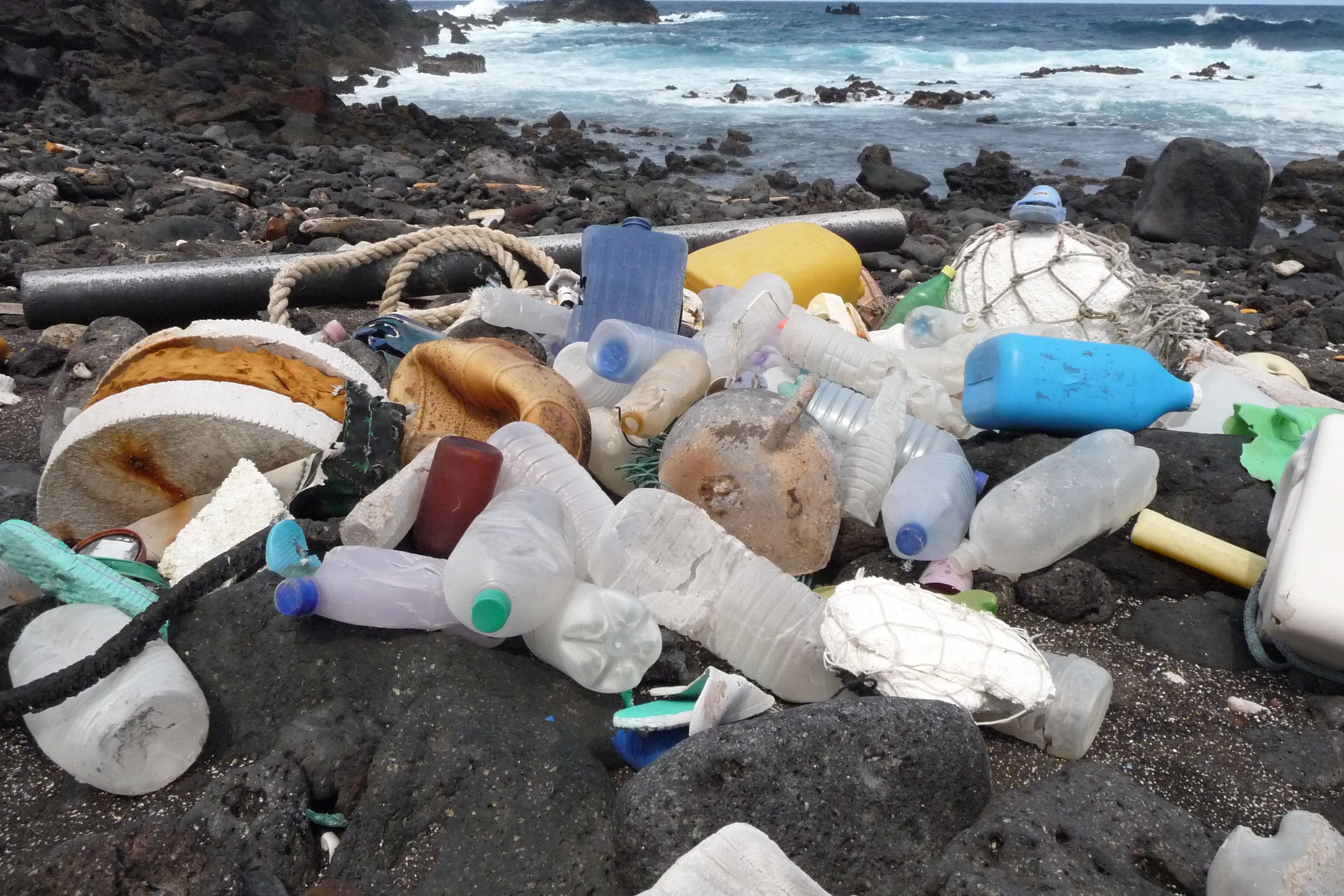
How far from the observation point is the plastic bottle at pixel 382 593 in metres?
1.85

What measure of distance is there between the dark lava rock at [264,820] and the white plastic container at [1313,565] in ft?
6.82

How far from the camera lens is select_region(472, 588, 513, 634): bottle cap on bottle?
5.54ft

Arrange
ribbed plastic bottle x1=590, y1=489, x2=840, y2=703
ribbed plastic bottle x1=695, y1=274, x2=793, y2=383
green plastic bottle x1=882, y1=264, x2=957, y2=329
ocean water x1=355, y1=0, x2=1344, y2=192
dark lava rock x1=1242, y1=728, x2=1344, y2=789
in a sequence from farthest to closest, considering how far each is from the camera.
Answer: ocean water x1=355, y1=0, x2=1344, y2=192 → green plastic bottle x1=882, y1=264, x2=957, y2=329 → ribbed plastic bottle x1=695, y1=274, x2=793, y2=383 → ribbed plastic bottle x1=590, y1=489, x2=840, y2=703 → dark lava rock x1=1242, y1=728, x2=1344, y2=789

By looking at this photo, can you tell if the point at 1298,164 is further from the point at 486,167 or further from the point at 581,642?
the point at 581,642

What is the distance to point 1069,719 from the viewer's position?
1.89 meters

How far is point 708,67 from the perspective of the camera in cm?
2856

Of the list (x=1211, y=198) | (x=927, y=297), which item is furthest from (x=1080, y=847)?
(x=1211, y=198)

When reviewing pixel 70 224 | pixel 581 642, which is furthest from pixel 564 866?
pixel 70 224

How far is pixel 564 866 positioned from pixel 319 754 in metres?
0.52

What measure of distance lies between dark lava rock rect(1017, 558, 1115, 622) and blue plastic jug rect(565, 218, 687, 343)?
5.19 ft

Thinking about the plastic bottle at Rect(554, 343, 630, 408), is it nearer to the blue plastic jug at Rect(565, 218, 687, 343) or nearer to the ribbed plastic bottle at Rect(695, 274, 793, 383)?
the ribbed plastic bottle at Rect(695, 274, 793, 383)

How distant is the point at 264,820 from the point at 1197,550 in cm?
236

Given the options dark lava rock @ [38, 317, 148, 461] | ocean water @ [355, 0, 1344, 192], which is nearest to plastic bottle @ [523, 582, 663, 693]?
dark lava rock @ [38, 317, 148, 461]

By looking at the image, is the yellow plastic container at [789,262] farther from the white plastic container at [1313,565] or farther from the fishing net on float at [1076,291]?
the white plastic container at [1313,565]
